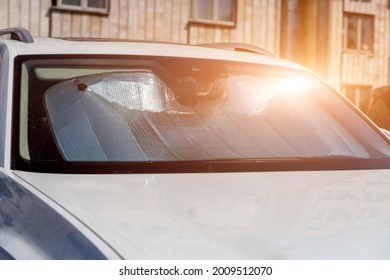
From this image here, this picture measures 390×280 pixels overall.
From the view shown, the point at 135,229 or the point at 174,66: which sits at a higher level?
the point at 174,66

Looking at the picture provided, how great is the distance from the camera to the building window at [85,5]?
18.7m

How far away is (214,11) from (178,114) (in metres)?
17.9

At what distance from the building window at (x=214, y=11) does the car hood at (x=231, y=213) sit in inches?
716

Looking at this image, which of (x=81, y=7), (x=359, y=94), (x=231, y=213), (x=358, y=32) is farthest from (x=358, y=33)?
(x=231, y=213)

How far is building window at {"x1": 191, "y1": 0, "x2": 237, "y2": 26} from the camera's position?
20609 millimetres

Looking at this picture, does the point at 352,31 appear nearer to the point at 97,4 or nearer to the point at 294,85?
the point at 97,4

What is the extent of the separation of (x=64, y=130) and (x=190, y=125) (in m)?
0.57

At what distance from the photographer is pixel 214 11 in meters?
20.9

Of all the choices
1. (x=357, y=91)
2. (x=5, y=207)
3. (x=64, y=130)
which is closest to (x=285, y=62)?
(x=64, y=130)

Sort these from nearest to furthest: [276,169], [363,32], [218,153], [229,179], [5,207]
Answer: [5,207]
[229,179]
[276,169]
[218,153]
[363,32]

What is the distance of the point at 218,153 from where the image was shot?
2982 mm

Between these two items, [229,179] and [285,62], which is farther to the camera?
[285,62]
